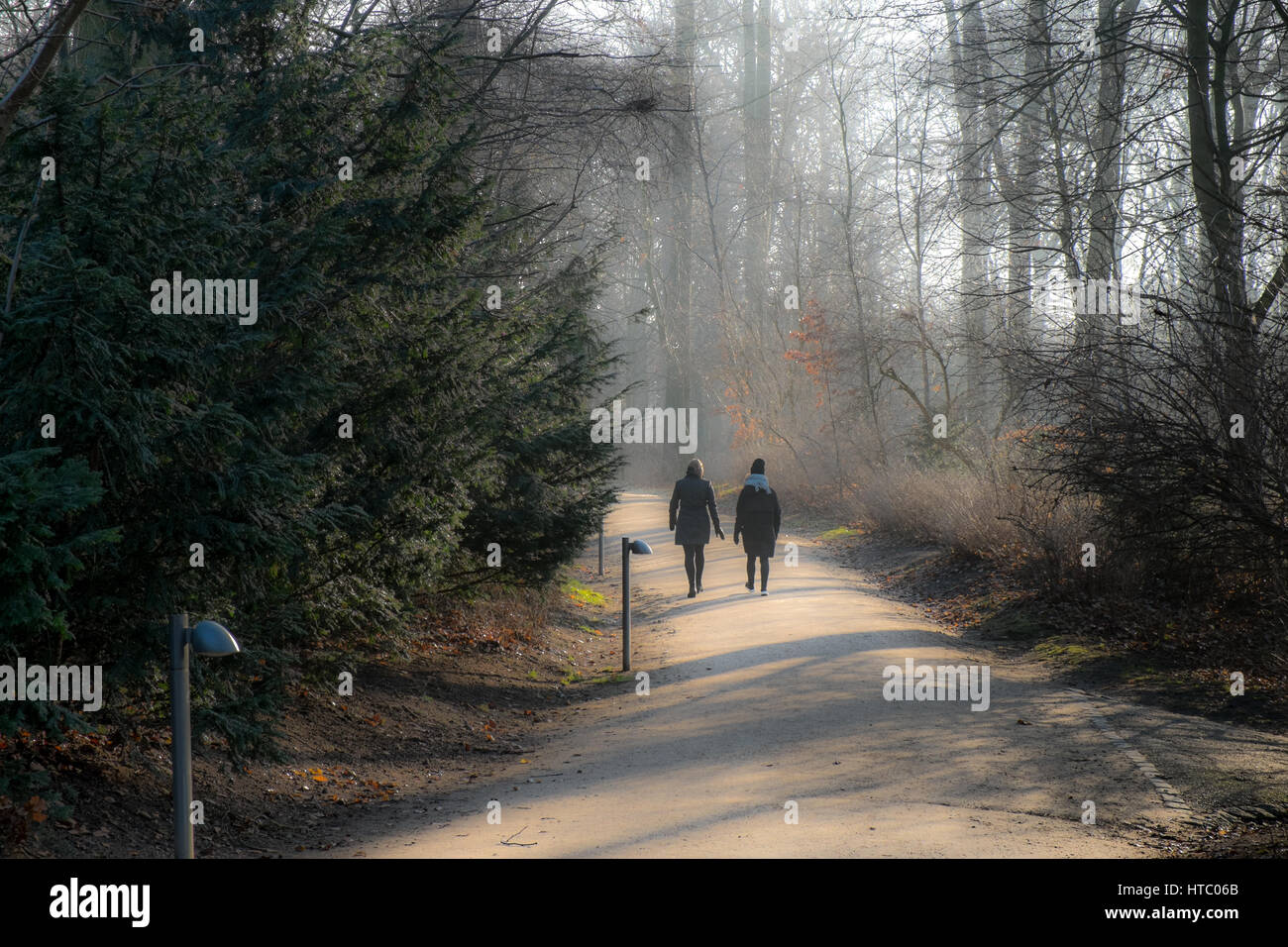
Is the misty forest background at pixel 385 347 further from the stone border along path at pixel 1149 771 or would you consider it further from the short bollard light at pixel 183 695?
the stone border along path at pixel 1149 771

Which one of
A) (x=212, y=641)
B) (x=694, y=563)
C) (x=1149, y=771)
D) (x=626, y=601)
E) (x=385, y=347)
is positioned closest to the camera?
(x=212, y=641)

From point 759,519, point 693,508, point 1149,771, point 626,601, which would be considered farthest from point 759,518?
point 1149,771

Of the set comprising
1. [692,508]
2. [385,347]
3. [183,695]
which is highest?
[385,347]

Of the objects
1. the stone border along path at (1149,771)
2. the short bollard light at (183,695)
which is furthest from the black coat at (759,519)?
the short bollard light at (183,695)

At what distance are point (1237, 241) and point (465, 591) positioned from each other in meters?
9.10

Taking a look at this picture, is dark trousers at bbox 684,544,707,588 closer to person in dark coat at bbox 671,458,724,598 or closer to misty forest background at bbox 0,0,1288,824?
person in dark coat at bbox 671,458,724,598

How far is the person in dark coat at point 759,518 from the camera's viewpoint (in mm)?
16859

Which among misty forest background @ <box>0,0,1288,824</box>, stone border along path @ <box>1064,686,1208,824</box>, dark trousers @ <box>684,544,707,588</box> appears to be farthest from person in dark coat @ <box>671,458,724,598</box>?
stone border along path @ <box>1064,686,1208,824</box>

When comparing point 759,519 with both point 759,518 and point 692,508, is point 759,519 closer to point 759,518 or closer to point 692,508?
point 759,518

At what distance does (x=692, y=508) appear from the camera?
17.0 metres

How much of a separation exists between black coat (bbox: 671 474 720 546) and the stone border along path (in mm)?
7662

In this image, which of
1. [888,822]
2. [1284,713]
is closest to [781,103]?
[1284,713]

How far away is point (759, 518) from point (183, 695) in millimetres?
12370

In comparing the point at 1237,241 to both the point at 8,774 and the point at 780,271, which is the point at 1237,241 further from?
the point at 780,271
